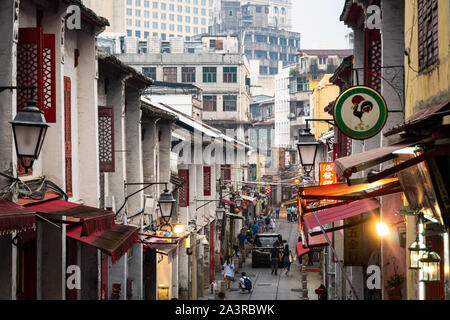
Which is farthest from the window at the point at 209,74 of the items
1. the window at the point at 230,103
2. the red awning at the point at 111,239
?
the red awning at the point at 111,239

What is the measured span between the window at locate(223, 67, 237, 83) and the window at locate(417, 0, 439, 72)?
70.4m

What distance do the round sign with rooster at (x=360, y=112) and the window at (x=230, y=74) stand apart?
68.6 m

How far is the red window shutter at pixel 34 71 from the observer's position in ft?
47.7

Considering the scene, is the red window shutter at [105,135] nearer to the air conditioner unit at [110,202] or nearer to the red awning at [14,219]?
the air conditioner unit at [110,202]

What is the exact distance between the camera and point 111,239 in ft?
53.6

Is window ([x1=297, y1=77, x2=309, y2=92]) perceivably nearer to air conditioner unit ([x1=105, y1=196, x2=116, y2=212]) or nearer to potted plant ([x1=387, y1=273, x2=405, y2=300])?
air conditioner unit ([x1=105, y1=196, x2=116, y2=212])

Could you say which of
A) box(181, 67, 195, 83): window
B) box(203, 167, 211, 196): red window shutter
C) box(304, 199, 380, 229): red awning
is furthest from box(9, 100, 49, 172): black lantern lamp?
box(181, 67, 195, 83): window

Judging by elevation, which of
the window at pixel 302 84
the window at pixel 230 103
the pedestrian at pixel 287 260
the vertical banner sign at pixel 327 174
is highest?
the window at pixel 302 84

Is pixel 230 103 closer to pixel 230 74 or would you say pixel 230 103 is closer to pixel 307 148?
pixel 230 74

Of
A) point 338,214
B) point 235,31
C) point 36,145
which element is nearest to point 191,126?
point 338,214

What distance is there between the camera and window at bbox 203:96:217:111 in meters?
Answer: 83.2

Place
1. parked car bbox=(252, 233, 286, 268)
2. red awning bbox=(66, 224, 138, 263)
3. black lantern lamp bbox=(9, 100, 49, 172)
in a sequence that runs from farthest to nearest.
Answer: parked car bbox=(252, 233, 286, 268), red awning bbox=(66, 224, 138, 263), black lantern lamp bbox=(9, 100, 49, 172)

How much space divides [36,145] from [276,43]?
188 meters

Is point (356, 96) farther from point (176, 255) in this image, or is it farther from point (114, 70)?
point (176, 255)
